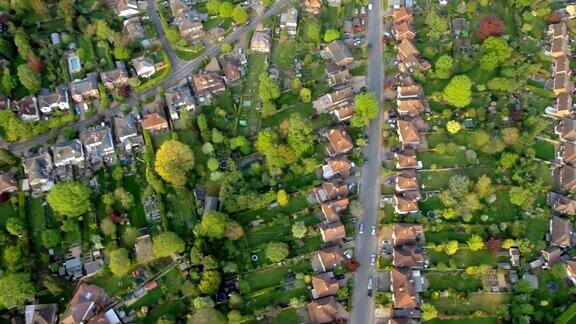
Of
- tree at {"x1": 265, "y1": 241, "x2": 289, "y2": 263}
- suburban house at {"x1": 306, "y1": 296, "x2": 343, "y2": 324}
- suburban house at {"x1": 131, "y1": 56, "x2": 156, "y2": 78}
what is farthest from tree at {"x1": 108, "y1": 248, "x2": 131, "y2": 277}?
suburban house at {"x1": 131, "y1": 56, "x2": 156, "y2": 78}

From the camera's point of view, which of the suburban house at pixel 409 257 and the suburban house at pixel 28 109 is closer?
the suburban house at pixel 409 257

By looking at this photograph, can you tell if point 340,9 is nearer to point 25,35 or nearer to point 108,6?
point 108,6

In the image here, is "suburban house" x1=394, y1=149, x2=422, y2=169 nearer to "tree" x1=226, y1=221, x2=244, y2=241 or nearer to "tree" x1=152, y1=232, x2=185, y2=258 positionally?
"tree" x1=226, y1=221, x2=244, y2=241

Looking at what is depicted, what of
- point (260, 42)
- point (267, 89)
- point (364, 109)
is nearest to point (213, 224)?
point (267, 89)

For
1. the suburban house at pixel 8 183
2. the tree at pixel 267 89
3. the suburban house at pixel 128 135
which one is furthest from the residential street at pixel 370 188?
the suburban house at pixel 8 183

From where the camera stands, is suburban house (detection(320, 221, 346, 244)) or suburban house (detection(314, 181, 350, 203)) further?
suburban house (detection(314, 181, 350, 203))

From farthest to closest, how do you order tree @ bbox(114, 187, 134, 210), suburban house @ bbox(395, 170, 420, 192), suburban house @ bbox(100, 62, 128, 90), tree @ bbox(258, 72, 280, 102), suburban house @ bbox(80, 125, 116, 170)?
suburban house @ bbox(100, 62, 128, 90) → tree @ bbox(258, 72, 280, 102) → suburban house @ bbox(80, 125, 116, 170) → suburban house @ bbox(395, 170, 420, 192) → tree @ bbox(114, 187, 134, 210)

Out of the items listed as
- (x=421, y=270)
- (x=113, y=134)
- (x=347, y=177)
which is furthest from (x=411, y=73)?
(x=113, y=134)

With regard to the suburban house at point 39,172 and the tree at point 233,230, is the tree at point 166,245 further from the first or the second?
the suburban house at point 39,172
